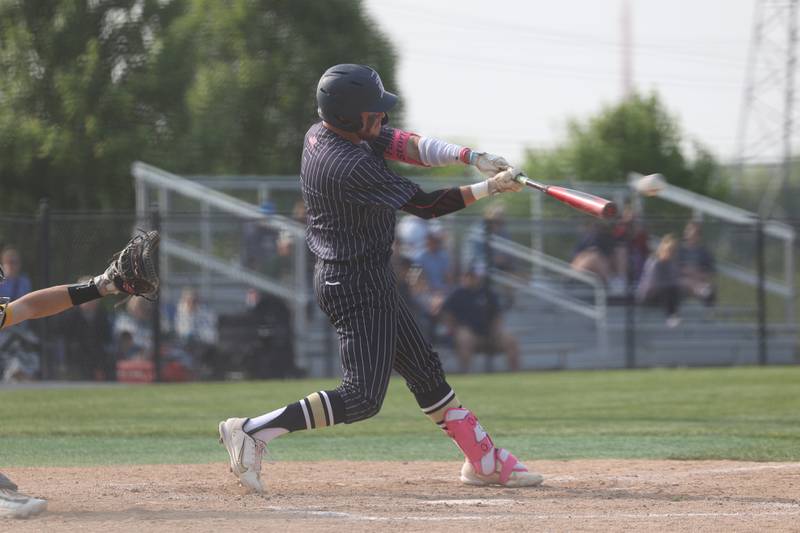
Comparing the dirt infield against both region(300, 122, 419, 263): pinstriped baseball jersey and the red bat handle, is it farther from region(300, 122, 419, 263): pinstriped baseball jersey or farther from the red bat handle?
the red bat handle

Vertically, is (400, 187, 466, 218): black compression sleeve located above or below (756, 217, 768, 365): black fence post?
above

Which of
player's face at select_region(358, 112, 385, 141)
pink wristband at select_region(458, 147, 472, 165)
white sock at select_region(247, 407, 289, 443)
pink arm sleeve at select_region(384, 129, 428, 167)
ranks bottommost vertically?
white sock at select_region(247, 407, 289, 443)

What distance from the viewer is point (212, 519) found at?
5348mm

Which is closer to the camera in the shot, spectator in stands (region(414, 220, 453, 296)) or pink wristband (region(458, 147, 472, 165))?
pink wristband (region(458, 147, 472, 165))

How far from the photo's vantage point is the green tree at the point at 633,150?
36.8 m

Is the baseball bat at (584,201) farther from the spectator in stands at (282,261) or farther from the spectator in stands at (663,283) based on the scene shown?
the spectator in stands at (663,283)

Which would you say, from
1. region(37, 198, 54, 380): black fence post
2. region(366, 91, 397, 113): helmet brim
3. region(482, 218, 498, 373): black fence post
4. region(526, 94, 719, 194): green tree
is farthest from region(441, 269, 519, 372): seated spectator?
region(526, 94, 719, 194): green tree

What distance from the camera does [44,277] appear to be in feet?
50.3

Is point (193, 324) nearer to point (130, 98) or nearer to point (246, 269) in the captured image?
point (246, 269)

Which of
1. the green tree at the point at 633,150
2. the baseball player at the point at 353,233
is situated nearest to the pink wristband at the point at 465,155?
the baseball player at the point at 353,233

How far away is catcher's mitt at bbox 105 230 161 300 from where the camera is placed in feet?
20.4

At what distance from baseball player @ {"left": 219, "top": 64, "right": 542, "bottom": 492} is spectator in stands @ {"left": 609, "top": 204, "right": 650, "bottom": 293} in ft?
39.5

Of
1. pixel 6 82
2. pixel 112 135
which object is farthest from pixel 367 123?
pixel 6 82

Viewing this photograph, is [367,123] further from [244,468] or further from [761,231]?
[761,231]
